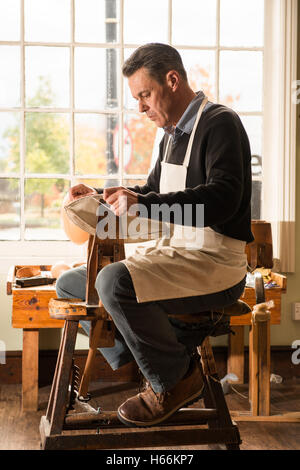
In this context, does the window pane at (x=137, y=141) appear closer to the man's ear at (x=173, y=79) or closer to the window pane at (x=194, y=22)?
the window pane at (x=194, y=22)

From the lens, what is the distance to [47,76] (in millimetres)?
3773

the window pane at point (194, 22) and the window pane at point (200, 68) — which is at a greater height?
the window pane at point (194, 22)

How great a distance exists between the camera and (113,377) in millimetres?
3725

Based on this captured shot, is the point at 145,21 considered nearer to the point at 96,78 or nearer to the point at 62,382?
the point at 96,78

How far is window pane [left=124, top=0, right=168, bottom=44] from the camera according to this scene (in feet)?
12.4

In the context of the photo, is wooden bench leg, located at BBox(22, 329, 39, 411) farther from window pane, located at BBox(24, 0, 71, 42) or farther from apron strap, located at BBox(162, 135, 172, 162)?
window pane, located at BBox(24, 0, 71, 42)

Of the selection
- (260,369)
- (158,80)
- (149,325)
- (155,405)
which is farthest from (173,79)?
(260,369)

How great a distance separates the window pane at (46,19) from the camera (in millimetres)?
3740

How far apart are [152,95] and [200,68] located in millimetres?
1604

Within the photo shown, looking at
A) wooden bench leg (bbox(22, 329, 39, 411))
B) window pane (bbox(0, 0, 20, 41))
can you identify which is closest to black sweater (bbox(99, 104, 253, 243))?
wooden bench leg (bbox(22, 329, 39, 411))

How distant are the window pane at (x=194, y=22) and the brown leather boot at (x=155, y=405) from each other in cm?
223

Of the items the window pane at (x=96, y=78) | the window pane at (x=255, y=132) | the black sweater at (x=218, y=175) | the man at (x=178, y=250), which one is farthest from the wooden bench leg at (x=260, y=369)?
the window pane at (x=96, y=78)
